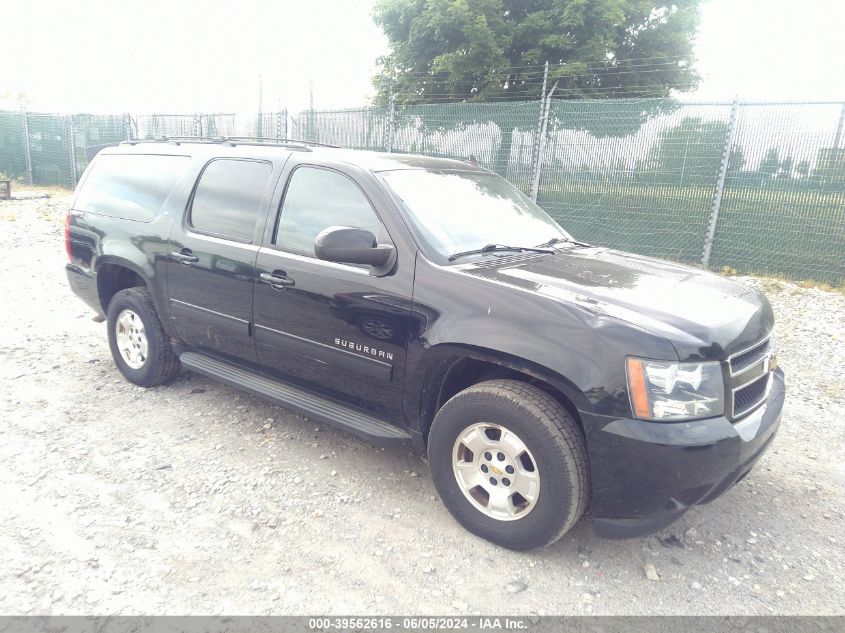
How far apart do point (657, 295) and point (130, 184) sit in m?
3.93

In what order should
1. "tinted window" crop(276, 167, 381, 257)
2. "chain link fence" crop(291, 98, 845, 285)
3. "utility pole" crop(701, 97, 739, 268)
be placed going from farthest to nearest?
"utility pole" crop(701, 97, 739, 268), "chain link fence" crop(291, 98, 845, 285), "tinted window" crop(276, 167, 381, 257)

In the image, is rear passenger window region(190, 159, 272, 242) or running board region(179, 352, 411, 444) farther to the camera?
rear passenger window region(190, 159, 272, 242)

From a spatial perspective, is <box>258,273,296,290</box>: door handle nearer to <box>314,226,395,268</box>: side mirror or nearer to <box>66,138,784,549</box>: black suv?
<box>66,138,784,549</box>: black suv

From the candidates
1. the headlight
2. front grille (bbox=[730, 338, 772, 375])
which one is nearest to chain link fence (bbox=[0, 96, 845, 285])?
front grille (bbox=[730, 338, 772, 375])

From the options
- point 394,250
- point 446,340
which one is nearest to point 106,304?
point 394,250

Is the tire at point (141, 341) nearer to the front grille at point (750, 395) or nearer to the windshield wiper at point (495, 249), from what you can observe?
the windshield wiper at point (495, 249)

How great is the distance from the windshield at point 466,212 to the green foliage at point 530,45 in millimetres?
12550

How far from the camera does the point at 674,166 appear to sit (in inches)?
333

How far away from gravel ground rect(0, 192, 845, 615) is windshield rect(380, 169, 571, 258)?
4.70 feet

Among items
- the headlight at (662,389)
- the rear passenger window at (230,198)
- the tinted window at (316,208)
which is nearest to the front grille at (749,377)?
the headlight at (662,389)

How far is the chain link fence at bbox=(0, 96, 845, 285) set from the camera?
24.9ft

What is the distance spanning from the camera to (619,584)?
8.72 ft

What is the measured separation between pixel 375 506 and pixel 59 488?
172 centimetres

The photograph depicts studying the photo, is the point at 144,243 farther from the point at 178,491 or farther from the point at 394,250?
the point at 394,250
